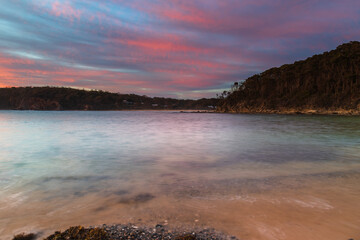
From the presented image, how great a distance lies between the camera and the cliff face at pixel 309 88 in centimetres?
9544

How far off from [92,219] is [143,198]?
1.44 meters

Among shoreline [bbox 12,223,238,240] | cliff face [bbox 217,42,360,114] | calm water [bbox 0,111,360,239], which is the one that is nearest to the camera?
shoreline [bbox 12,223,238,240]

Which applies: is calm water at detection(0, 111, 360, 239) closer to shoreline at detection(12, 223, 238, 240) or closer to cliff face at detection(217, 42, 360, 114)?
shoreline at detection(12, 223, 238, 240)

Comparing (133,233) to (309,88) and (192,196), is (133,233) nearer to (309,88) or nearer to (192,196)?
(192,196)

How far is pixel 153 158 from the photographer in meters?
11.1

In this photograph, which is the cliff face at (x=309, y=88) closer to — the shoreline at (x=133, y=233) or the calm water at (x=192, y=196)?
the calm water at (x=192, y=196)

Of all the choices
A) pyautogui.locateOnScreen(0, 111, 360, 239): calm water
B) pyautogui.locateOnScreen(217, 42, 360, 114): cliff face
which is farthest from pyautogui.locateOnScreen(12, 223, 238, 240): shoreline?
pyautogui.locateOnScreen(217, 42, 360, 114): cliff face

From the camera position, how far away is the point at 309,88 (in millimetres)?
113312

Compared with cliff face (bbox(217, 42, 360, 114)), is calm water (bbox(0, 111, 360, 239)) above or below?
below

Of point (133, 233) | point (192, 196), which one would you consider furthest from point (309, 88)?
point (133, 233)

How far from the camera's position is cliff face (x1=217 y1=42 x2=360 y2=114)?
95.4m

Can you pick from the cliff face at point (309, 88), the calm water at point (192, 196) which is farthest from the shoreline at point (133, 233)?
the cliff face at point (309, 88)

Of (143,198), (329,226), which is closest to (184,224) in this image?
(143,198)

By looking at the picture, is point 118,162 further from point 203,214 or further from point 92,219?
point 203,214
